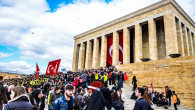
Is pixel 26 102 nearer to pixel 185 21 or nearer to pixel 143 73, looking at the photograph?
pixel 143 73

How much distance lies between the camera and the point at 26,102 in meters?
2.34

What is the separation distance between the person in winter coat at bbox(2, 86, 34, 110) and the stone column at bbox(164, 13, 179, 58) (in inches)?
740

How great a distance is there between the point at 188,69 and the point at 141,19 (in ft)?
40.0

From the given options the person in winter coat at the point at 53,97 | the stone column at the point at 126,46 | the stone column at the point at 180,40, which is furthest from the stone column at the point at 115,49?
the person in winter coat at the point at 53,97

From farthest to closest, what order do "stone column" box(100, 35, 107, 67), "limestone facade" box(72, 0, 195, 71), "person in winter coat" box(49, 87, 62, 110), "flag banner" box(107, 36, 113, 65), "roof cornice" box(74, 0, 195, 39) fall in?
"stone column" box(100, 35, 107, 67) < "flag banner" box(107, 36, 113, 65) < "roof cornice" box(74, 0, 195, 39) < "limestone facade" box(72, 0, 195, 71) < "person in winter coat" box(49, 87, 62, 110)

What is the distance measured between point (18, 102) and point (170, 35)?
19.8m

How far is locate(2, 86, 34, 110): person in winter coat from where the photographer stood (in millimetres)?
2232

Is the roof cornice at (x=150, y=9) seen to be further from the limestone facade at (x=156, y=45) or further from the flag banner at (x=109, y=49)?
the flag banner at (x=109, y=49)

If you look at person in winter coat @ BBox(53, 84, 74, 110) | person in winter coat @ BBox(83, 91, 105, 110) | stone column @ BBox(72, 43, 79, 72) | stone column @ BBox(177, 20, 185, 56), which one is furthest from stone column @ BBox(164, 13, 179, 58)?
stone column @ BBox(72, 43, 79, 72)

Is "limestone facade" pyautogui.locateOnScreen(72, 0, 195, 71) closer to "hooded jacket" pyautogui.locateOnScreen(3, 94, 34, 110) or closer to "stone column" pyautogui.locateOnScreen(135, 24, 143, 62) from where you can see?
"stone column" pyautogui.locateOnScreen(135, 24, 143, 62)

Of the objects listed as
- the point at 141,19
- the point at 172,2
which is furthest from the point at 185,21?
the point at 141,19

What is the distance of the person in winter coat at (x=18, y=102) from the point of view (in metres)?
2.23

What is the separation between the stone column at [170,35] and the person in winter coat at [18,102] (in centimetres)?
1879

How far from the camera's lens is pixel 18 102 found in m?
2.29
